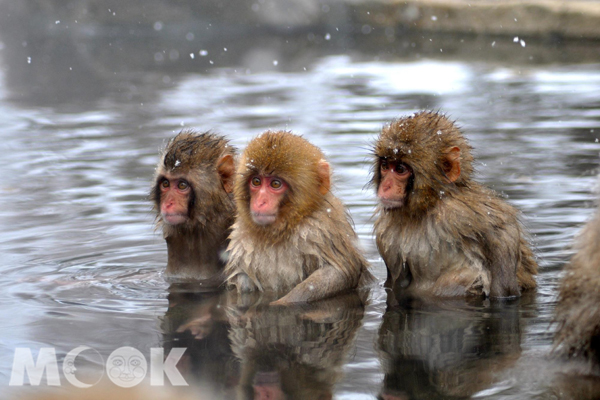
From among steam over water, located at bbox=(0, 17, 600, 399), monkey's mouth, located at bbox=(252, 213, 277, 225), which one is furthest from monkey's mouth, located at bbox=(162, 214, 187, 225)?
monkey's mouth, located at bbox=(252, 213, 277, 225)

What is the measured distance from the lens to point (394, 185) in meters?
4.61

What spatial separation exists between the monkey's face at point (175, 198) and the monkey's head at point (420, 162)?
3.57 ft

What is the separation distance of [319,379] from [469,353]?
2.35ft

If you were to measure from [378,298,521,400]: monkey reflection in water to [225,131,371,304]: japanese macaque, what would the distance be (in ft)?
1.29

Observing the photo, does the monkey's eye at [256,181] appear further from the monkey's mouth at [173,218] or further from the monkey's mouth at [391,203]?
the monkey's mouth at [391,203]

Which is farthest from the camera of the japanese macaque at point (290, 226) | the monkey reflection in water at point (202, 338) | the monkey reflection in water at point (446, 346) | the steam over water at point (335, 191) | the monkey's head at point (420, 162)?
the japanese macaque at point (290, 226)

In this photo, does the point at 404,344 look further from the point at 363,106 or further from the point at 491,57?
the point at 491,57

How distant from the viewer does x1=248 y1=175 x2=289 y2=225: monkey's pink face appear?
15.2 ft

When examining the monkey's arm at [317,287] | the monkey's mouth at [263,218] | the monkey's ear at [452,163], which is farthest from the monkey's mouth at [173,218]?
the monkey's ear at [452,163]

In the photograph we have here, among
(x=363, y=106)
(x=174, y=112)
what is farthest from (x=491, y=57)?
(x=174, y=112)

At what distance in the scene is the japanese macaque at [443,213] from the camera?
460 centimetres

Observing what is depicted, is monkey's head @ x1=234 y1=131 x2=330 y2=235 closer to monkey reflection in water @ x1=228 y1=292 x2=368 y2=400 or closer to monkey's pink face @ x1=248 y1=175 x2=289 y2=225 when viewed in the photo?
monkey's pink face @ x1=248 y1=175 x2=289 y2=225

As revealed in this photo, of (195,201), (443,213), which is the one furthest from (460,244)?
(195,201)

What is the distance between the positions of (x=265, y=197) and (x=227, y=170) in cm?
57
